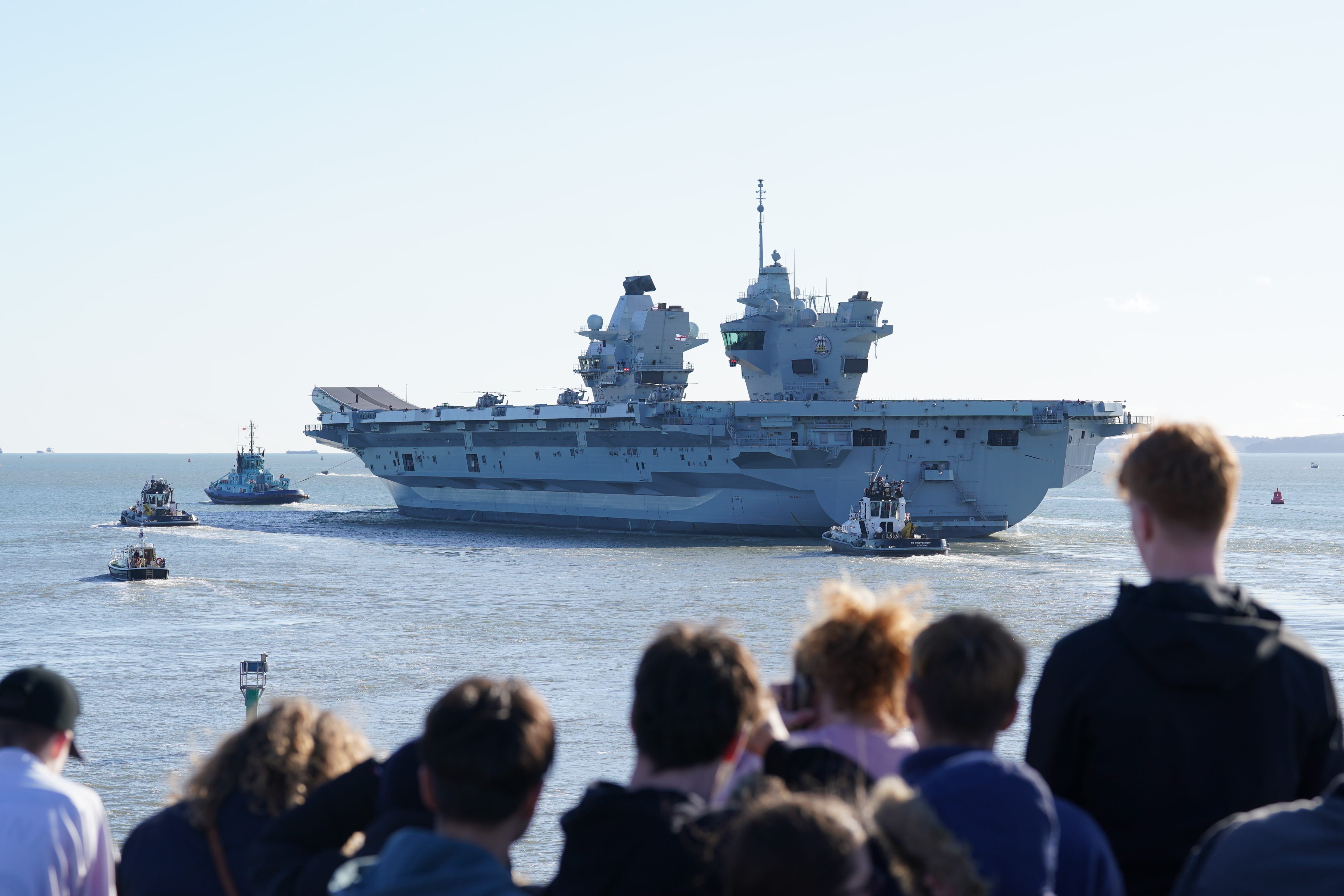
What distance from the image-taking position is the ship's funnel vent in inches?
2164

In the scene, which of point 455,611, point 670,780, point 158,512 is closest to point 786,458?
point 455,611

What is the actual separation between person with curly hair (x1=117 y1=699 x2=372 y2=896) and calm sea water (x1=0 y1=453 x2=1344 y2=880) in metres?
0.35

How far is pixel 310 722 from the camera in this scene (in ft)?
10.8

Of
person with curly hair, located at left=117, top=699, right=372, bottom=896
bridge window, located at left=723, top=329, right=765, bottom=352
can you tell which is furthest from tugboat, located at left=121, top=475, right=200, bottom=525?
person with curly hair, located at left=117, top=699, right=372, bottom=896

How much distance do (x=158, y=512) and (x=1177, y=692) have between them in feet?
213

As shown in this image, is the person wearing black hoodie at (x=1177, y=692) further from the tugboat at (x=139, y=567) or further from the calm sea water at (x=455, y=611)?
the tugboat at (x=139, y=567)

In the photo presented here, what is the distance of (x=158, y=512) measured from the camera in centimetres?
6275

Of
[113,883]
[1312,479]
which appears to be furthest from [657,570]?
[1312,479]

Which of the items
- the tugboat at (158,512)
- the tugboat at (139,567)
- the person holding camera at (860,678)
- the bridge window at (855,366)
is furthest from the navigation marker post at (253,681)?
the tugboat at (158,512)

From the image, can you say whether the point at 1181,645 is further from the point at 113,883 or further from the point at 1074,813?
the point at 113,883

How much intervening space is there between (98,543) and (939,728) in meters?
55.3

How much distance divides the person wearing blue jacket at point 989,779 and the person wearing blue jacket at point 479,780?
80 cm

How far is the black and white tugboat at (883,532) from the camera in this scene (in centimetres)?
3875

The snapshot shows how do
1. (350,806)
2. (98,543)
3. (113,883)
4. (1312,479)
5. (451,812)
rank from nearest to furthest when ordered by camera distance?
(451,812) → (350,806) → (113,883) → (98,543) → (1312,479)
